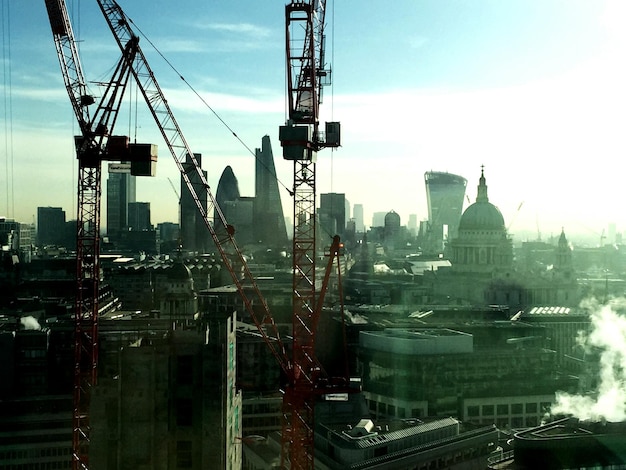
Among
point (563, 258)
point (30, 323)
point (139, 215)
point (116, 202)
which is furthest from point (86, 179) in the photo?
point (139, 215)

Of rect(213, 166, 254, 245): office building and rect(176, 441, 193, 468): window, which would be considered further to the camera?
rect(213, 166, 254, 245): office building

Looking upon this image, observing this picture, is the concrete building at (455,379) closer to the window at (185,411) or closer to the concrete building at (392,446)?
the concrete building at (392,446)

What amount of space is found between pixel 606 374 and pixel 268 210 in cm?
12453

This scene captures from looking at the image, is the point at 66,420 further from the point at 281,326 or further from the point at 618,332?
the point at 618,332

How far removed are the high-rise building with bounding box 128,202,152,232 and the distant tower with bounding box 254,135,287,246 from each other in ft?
101

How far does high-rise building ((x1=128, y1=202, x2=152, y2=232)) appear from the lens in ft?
629

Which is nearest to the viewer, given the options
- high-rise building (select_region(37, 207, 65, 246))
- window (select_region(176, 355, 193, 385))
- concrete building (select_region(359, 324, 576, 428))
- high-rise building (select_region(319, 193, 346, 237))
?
window (select_region(176, 355, 193, 385))

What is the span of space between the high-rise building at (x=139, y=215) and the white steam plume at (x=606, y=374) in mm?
127178

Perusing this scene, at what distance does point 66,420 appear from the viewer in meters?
37.1

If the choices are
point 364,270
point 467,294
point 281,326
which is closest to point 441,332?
point 281,326

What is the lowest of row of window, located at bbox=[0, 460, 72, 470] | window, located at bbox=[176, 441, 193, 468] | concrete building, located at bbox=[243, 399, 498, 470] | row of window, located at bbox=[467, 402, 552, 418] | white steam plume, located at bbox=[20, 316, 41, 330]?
row of window, located at bbox=[0, 460, 72, 470]

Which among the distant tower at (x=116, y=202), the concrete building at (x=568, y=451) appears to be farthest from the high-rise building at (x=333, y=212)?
the concrete building at (x=568, y=451)

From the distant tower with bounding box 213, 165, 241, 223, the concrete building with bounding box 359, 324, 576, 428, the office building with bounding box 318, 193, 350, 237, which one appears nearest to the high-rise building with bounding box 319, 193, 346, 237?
the office building with bounding box 318, 193, 350, 237

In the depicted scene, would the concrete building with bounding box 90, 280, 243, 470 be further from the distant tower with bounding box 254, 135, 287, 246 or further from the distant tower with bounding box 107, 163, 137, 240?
the distant tower with bounding box 107, 163, 137, 240
